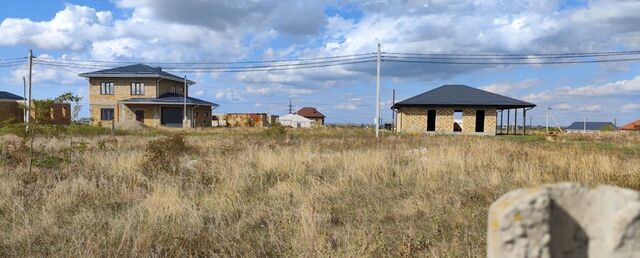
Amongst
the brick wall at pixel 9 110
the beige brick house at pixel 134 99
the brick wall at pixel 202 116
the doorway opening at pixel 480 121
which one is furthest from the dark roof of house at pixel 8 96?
the doorway opening at pixel 480 121

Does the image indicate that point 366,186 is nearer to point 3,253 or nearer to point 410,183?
point 410,183

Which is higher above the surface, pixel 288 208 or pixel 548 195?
pixel 548 195

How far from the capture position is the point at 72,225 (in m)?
4.89

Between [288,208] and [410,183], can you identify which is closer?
[288,208]

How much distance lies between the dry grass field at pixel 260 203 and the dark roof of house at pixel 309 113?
79.7 m

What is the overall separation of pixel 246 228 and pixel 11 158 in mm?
8185

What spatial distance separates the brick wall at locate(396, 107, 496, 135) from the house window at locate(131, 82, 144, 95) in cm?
2528

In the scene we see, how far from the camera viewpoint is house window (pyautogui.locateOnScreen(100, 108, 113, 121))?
44.4 meters

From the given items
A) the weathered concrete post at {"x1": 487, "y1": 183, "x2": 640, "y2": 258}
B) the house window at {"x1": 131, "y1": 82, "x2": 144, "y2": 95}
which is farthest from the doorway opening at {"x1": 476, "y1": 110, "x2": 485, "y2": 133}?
the weathered concrete post at {"x1": 487, "y1": 183, "x2": 640, "y2": 258}

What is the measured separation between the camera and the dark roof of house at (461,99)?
36.3 m

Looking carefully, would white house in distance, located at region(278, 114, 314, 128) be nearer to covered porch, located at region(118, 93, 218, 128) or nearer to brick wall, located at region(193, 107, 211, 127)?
brick wall, located at region(193, 107, 211, 127)

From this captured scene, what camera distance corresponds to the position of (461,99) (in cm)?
3744

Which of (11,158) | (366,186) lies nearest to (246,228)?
(366,186)

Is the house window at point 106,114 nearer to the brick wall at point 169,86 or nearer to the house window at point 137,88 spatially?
the house window at point 137,88
